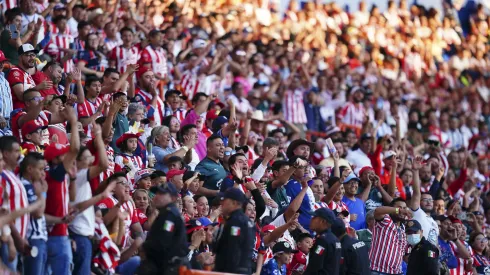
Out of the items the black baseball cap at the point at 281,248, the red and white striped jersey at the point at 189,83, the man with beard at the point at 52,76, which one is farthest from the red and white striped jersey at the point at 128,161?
the red and white striped jersey at the point at 189,83

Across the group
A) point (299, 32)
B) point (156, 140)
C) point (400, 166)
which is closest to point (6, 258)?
point (156, 140)

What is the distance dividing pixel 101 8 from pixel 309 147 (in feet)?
23.3

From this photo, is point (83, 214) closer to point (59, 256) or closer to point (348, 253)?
point (59, 256)

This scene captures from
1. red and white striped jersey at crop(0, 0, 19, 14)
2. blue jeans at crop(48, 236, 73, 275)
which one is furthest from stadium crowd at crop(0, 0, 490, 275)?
red and white striped jersey at crop(0, 0, 19, 14)

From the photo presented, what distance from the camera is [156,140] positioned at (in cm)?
1461

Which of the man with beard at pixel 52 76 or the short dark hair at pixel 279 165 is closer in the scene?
the short dark hair at pixel 279 165

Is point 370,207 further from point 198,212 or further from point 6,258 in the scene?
point 6,258

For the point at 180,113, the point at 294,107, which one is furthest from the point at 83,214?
the point at 294,107

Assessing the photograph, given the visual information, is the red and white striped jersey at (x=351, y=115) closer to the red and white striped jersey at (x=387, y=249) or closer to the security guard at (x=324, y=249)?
the red and white striped jersey at (x=387, y=249)

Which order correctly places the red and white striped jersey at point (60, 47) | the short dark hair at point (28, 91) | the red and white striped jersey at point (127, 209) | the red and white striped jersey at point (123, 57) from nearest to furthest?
the red and white striped jersey at point (127, 209), the short dark hair at point (28, 91), the red and white striped jersey at point (60, 47), the red and white striped jersey at point (123, 57)

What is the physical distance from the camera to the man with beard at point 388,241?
1413cm

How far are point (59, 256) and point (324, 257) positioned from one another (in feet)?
9.84

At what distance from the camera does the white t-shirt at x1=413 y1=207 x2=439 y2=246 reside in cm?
1524

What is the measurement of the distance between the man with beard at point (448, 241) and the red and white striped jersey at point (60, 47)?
621 centimetres
